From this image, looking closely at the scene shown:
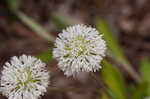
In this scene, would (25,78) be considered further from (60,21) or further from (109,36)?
(60,21)

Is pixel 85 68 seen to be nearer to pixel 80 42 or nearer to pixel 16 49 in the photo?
pixel 80 42

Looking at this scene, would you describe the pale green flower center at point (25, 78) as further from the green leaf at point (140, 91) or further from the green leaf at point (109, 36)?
the green leaf at point (109, 36)

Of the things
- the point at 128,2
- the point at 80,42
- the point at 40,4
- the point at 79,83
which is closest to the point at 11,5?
the point at 40,4

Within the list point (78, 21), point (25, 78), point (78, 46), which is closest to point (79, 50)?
point (78, 46)

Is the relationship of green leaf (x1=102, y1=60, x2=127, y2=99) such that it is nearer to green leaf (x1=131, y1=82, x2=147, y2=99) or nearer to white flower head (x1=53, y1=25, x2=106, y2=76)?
green leaf (x1=131, y1=82, x2=147, y2=99)

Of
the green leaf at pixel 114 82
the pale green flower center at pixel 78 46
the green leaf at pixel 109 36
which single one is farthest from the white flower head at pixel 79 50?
the green leaf at pixel 109 36

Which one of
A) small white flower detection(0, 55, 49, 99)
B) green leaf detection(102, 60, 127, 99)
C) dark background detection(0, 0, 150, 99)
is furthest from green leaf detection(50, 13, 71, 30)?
small white flower detection(0, 55, 49, 99)

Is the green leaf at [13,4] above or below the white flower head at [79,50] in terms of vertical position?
above
